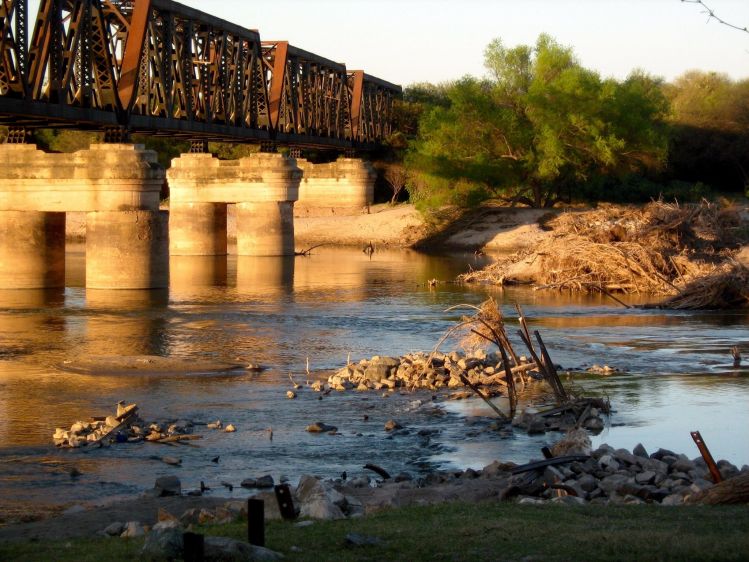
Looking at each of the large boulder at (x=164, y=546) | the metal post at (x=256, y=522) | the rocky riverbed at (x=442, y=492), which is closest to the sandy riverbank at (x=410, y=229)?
the rocky riverbed at (x=442, y=492)

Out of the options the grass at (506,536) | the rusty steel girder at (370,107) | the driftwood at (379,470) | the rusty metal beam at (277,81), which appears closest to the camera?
the grass at (506,536)

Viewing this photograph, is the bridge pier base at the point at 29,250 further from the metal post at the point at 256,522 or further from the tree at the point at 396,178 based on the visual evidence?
the tree at the point at 396,178

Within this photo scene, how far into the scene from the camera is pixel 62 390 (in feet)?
76.5

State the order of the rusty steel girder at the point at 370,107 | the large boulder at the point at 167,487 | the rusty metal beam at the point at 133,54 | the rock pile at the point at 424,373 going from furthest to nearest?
the rusty steel girder at the point at 370,107 < the rusty metal beam at the point at 133,54 < the rock pile at the point at 424,373 < the large boulder at the point at 167,487

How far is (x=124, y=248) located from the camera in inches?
1703

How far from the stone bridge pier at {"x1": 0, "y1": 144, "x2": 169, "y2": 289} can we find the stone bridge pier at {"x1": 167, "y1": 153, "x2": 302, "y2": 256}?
68.9ft

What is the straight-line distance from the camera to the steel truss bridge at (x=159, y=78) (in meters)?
39.1

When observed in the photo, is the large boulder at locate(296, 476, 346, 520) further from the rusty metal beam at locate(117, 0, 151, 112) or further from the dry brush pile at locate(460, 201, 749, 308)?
the rusty metal beam at locate(117, 0, 151, 112)

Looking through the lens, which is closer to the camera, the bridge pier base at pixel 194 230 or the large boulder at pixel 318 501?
the large boulder at pixel 318 501

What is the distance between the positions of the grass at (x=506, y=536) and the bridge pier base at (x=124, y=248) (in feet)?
104

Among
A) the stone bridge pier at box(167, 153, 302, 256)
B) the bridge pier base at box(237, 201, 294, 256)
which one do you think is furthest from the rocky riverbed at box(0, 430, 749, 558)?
the stone bridge pier at box(167, 153, 302, 256)

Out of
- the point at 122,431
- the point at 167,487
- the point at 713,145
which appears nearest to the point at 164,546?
the point at 167,487

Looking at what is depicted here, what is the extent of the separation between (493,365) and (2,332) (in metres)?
14.4

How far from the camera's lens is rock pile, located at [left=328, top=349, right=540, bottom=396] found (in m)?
23.5
